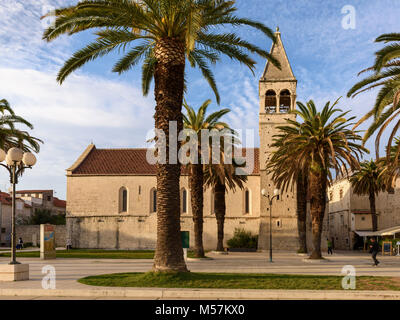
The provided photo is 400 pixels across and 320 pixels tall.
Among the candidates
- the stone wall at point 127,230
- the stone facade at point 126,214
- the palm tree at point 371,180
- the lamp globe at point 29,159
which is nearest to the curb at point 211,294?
the lamp globe at point 29,159

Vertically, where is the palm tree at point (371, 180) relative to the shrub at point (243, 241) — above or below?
above

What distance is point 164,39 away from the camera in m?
17.6

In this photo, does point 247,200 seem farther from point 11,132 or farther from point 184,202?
point 11,132

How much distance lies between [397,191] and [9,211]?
56939mm

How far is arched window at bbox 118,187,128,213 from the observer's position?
54.6 meters

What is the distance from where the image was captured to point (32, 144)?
33281mm

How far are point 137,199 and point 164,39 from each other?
126 feet

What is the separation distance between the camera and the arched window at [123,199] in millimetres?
54625

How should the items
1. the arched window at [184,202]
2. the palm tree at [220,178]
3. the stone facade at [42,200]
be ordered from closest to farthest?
the palm tree at [220,178]
the arched window at [184,202]
the stone facade at [42,200]

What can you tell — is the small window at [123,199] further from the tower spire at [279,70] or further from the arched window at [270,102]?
the tower spire at [279,70]

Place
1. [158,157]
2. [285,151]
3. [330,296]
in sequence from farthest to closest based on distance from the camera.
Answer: [285,151] → [158,157] → [330,296]

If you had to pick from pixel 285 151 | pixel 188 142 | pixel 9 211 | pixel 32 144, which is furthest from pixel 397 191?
pixel 9 211

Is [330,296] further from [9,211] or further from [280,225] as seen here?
[9,211]

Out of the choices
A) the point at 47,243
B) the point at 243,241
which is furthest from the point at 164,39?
the point at 243,241
